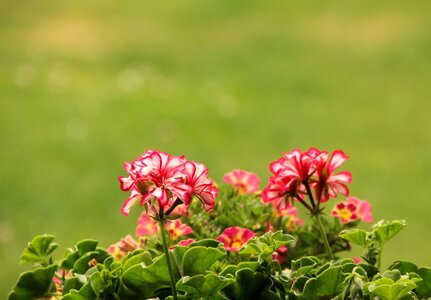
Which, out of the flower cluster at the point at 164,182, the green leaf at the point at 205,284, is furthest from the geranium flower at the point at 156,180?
the green leaf at the point at 205,284

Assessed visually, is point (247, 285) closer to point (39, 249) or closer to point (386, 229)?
point (386, 229)

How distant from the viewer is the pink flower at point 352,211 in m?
1.81

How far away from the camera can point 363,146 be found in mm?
6055

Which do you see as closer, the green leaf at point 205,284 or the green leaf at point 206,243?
the green leaf at point 205,284

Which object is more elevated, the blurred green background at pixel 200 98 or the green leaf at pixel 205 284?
the blurred green background at pixel 200 98

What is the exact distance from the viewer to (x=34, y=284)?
4.98ft

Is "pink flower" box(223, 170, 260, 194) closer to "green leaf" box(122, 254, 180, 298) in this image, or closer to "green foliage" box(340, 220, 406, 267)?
"green foliage" box(340, 220, 406, 267)

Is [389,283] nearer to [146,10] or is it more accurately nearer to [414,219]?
[414,219]

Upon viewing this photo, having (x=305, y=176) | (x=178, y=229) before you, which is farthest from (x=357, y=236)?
(x=178, y=229)

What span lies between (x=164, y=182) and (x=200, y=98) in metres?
5.42

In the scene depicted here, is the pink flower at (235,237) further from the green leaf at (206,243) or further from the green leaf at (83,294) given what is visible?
the green leaf at (83,294)

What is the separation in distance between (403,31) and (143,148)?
327 centimetres

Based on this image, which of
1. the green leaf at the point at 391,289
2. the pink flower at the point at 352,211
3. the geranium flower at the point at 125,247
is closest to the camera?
the green leaf at the point at 391,289

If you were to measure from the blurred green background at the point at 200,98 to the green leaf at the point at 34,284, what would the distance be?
9.73ft
